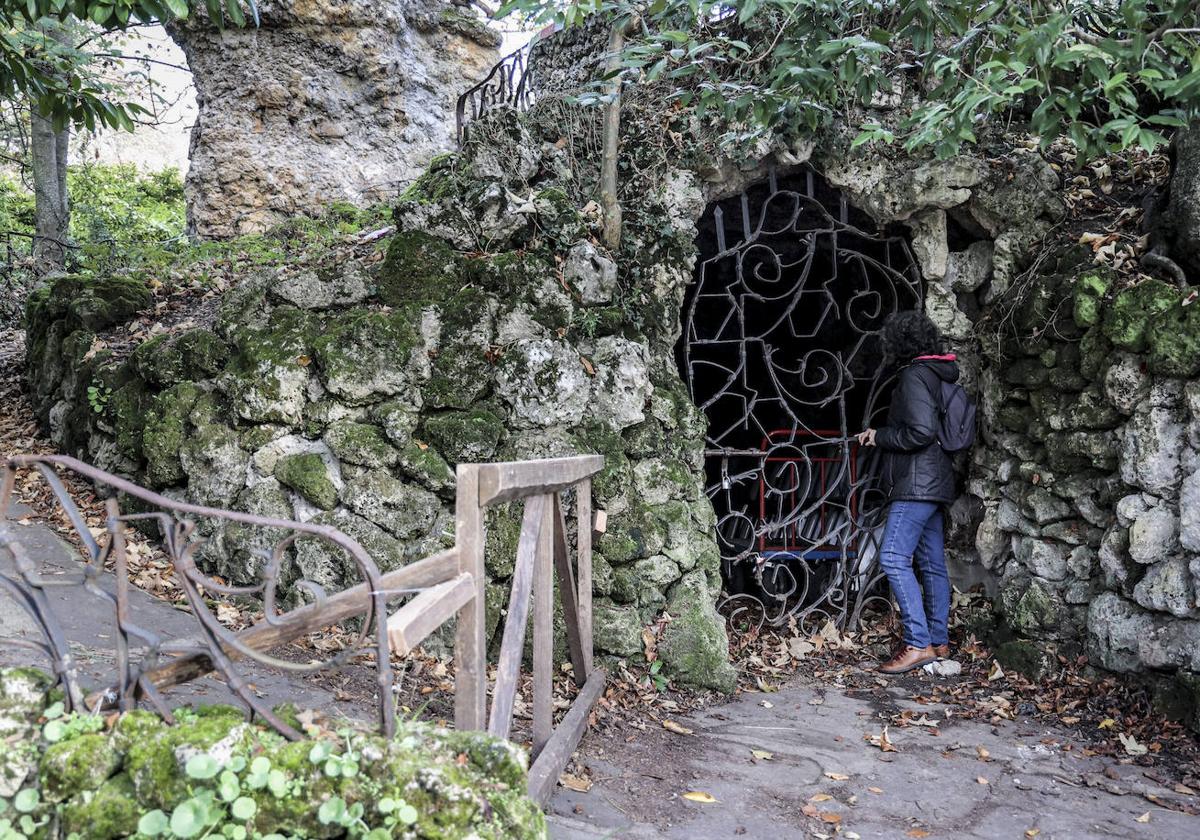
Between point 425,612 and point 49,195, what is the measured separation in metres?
7.77

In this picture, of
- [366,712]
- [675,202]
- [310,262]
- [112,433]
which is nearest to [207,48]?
[310,262]

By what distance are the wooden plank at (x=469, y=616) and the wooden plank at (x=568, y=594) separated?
91 cm

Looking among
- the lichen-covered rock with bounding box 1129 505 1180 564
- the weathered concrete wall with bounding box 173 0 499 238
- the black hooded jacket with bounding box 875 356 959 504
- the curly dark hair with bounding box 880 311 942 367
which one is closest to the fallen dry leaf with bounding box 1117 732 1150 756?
the lichen-covered rock with bounding box 1129 505 1180 564

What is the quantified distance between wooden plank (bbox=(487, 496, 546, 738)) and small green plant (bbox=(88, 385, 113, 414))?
10.6 feet

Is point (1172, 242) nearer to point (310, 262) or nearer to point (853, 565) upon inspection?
point (853, 565)

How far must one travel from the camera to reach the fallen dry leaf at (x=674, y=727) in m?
3.88

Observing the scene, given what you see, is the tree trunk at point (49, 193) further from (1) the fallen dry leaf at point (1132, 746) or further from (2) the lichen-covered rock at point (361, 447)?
(1) the fallen dry leaf at point (1132, 746)

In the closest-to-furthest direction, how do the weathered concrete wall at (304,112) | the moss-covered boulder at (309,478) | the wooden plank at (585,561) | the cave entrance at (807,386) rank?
the wooden plank at (585,561) < the moss-covered boulder at (309,478) < the cave entrance at (807,386) < the weathered concrete wall at (304,112)

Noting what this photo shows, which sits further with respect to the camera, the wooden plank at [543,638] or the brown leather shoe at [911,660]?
the brown leather shoe at [911,660]

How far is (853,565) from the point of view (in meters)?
5.64

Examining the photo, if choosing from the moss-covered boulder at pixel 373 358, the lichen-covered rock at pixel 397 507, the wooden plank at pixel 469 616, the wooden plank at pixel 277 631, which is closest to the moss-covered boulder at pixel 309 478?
the lichen-covered rock at pixel 397 507

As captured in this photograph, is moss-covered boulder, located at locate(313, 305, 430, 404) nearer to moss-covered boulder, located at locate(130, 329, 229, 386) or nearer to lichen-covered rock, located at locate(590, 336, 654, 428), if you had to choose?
moss-covered boulder, located at locate(130, 329, 229, 386)

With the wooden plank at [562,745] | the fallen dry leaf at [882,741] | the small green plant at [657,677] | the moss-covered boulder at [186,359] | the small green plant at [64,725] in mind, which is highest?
the moss-covered boulder at [186,359]

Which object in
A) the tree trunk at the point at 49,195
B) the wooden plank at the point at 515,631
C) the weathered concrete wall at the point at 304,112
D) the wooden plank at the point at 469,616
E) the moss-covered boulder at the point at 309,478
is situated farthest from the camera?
the weathered concrete wall at the point at 304,112
